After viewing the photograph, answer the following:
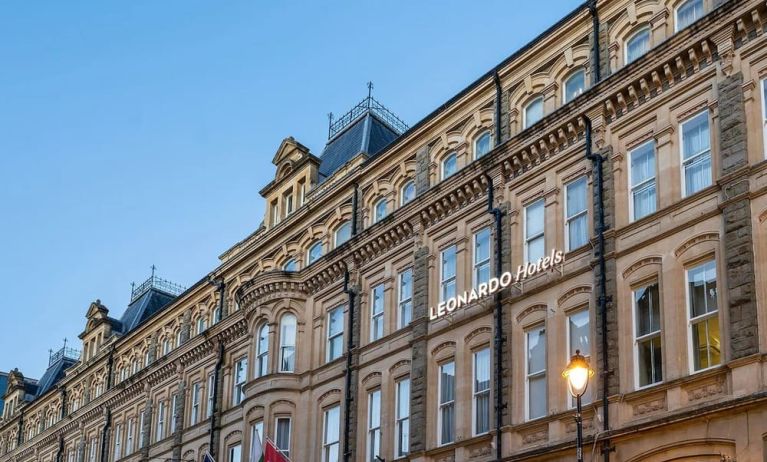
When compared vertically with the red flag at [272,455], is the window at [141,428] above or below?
above

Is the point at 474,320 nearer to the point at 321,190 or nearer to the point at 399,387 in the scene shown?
the point at 399,387

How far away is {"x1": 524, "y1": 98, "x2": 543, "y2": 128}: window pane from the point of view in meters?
34.8

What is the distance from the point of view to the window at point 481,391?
3341cm

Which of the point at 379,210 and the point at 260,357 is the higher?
the point at 379,210

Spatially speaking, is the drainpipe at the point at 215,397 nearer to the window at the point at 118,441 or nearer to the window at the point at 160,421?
the window at the point at 160,421

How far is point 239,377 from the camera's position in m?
48.8

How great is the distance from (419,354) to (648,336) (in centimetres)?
999

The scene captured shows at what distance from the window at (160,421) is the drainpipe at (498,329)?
1048 inches

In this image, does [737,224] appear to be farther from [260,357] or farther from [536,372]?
[260,357]

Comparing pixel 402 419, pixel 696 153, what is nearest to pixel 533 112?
pixel 696 153

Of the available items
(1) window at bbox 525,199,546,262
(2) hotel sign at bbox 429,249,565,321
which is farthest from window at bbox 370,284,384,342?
(1) window at bbox 525,199,546,262

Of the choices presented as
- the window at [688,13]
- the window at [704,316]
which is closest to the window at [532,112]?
the window at [688,13]

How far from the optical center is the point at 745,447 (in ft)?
81.0

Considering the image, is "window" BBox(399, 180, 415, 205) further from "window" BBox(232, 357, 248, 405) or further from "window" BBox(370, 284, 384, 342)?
"window" BBox(232, 357, 248, 405)
